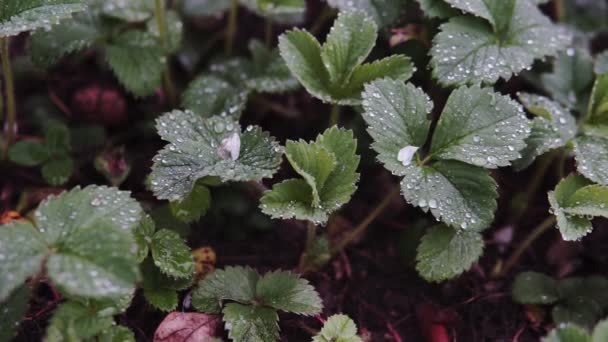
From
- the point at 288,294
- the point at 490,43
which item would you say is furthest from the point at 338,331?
the point at 490,43

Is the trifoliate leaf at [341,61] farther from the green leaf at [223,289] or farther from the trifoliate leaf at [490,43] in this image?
the green leaf at [223,289]

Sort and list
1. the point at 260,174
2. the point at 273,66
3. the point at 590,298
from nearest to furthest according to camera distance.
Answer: the point at 260,174 < the point at 590,298 < the point at 273,66

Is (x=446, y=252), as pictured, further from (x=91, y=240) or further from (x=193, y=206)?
(x=91, y=240)

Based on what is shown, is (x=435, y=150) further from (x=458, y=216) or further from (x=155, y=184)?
(x=155, y=184)

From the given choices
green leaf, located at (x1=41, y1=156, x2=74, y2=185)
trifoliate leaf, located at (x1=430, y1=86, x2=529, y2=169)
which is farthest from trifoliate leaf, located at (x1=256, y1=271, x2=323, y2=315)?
green leaf, located at (x1=41, y1=156, x2=74, y2=185)

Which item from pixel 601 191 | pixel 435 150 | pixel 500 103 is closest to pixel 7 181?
pixel 435 150

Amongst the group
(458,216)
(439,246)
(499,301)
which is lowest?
(499,301)

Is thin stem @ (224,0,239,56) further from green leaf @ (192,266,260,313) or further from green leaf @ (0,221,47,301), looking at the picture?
green leaf @ (0,221,47,301)
